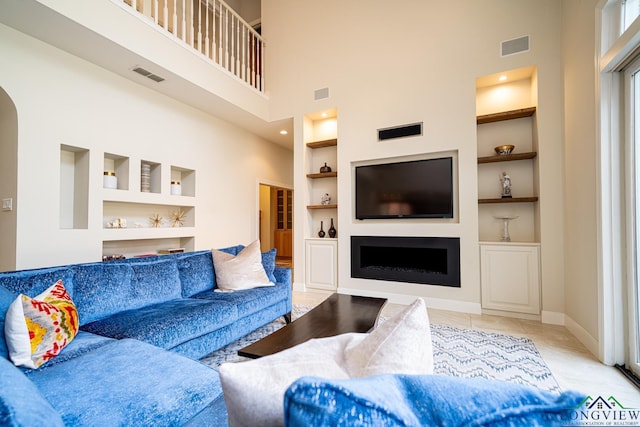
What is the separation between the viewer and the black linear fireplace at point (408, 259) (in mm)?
3596

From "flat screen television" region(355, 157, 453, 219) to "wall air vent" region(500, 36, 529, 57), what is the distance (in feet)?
4.52

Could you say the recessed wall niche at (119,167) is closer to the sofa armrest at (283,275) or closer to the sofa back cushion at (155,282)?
the sofa back cushion at (155,282)

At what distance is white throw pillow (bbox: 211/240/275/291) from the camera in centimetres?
273

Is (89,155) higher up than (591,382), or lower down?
higher up

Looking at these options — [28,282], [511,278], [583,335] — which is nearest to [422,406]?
[28,282]

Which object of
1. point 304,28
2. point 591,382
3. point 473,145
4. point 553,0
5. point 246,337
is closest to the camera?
point 591,382

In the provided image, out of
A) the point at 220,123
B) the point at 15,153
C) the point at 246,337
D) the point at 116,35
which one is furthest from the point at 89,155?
the point at 246,337

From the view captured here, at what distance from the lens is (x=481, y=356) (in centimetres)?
230

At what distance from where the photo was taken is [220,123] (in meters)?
4.84

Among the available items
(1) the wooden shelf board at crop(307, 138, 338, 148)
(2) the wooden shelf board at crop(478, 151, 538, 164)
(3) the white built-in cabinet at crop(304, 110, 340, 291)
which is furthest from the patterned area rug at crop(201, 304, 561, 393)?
(1) the wooden shelf board at crop(307, 138, 338, 148)

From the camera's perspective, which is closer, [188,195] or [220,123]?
[188,195]

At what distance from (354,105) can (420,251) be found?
234cm

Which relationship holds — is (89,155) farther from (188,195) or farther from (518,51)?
(518,51)

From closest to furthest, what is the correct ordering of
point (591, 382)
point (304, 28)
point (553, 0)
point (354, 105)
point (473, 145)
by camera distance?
point (591, 382) → point (553, 0) → point (473, 145) → point (354, 105) → point (304, 28)
